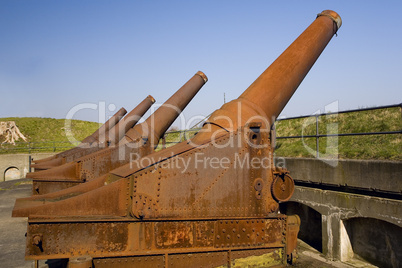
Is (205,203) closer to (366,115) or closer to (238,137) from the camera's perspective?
(238,137)

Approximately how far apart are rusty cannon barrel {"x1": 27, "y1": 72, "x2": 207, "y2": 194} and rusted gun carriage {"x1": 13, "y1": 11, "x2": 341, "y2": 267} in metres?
2.81

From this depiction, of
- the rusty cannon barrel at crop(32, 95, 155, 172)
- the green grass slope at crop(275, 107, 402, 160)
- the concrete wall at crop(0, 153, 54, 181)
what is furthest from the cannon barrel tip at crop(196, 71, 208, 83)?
the concrete wall at crop(0, 153, 54, 181)

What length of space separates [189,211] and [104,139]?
7.49 meters

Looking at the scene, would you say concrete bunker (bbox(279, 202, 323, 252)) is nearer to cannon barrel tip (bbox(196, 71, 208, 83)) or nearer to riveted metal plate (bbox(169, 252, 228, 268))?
riveted metal plate (bbox(169, 252, 228, 268))

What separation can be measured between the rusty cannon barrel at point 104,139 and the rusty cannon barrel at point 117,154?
182cm

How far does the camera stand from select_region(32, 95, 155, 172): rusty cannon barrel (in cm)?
1002

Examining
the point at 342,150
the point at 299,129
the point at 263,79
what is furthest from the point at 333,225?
the point at 299,129

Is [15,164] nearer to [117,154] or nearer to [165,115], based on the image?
[117,154]

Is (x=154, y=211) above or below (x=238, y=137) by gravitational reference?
below

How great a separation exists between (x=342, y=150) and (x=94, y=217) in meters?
6.02

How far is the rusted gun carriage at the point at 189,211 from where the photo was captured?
3637mm

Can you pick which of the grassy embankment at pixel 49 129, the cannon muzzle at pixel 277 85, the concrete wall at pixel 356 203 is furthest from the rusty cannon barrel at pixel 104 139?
the grassy embankment at pixel 49 129

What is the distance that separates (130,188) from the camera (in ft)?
12.6

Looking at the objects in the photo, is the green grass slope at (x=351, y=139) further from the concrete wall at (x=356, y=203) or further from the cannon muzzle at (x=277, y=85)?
the cannon muzzle at (x=277, y=85)
